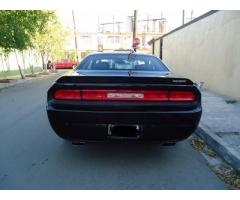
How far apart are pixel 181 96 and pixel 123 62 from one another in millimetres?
1732

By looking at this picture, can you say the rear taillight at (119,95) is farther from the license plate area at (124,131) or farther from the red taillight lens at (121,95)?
the license plate area at (124,131)

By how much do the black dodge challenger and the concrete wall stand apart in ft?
17.7

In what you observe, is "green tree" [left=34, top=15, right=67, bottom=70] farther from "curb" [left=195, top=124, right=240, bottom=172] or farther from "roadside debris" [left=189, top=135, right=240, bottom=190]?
"roadside debris" [left=189, top=135, right=240, bottom=190]

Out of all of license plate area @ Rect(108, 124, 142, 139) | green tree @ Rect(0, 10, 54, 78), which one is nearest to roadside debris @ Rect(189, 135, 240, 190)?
A: license plate area @ Rect(108, 124, 142, 139)

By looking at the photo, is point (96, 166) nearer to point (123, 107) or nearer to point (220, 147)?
point (123, 107)

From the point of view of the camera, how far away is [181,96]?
3164 millimetres

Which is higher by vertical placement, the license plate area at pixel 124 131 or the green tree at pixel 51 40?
the green tree at pixel 51 40

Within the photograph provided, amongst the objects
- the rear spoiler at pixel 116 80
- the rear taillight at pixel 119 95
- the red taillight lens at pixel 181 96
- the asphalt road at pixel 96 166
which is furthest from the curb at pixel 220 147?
the rear spoiler at pixel 116 80

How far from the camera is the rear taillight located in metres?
3.08

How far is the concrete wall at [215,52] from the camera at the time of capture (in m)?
8.28

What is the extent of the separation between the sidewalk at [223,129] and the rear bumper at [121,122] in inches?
31.9

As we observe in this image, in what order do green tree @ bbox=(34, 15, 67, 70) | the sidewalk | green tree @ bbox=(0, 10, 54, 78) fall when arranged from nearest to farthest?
the sidewalk → green tree @ bbox=(0, 10, 54, 78) → green tree @ bbox=(34, 15, 67, 70)

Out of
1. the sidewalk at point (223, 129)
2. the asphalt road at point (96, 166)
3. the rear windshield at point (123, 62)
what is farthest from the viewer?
the rear windshield at point (123, 62)
